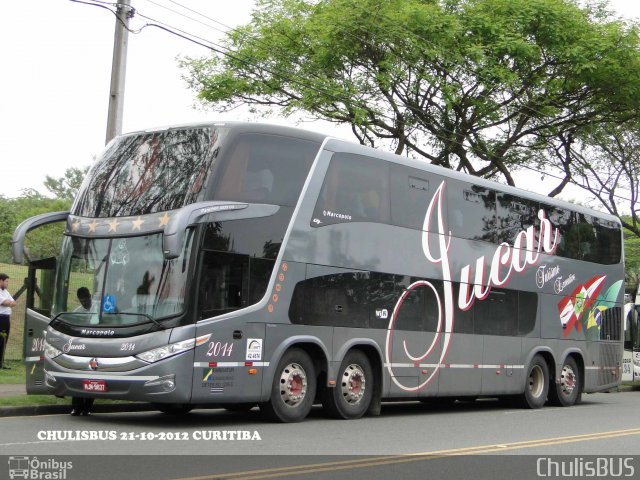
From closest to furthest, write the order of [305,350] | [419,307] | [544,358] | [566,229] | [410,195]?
1. [305,350]
2. [410,195]
3. [419,307]
4. [544,358]
5. [566,229]

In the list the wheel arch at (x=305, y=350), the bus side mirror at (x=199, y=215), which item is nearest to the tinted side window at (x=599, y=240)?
the wheel arch at (x=305, y=350)

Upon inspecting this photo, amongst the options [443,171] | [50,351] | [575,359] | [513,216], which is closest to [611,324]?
[575,359]

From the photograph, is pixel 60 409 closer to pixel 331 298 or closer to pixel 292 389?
pixel 292 389

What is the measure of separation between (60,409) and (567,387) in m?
11.7

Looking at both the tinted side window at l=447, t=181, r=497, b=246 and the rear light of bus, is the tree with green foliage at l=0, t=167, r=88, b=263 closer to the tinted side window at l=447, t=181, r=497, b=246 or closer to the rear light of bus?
the rear light of bus

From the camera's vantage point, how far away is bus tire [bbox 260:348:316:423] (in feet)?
46.3

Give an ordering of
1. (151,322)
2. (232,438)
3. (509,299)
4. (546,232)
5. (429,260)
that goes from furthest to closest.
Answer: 1. (546,232)
2. (509,299)
3. (429,260)
4. (151,322)
5. (232,438)

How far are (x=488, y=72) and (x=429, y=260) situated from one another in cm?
910

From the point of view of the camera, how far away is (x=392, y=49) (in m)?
25.2

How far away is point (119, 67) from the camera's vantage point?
1745cm

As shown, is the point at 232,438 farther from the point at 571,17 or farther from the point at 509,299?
the point at 571,17

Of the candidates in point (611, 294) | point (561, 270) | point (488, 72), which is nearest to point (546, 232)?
point (561, 270)

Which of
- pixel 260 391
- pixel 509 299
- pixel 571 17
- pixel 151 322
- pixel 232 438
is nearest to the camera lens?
pixel 232 438

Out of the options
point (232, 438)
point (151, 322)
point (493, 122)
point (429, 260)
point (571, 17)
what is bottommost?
point (232, 438)
